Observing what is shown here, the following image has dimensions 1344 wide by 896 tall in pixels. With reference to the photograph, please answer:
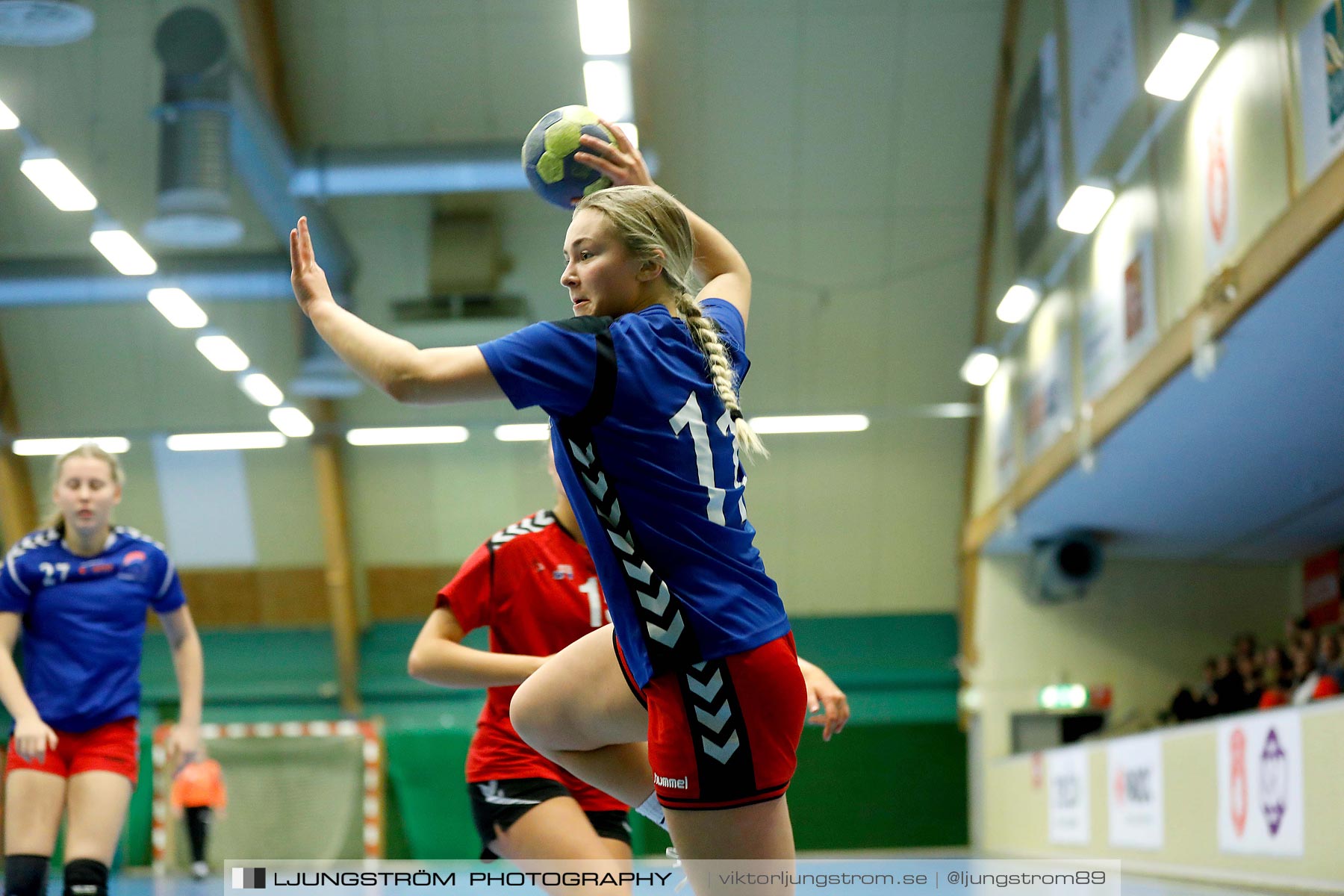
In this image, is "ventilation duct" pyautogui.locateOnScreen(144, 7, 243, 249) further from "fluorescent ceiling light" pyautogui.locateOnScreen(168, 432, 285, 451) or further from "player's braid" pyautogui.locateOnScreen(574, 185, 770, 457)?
"player's braid" pyautogui.locateOnScreen(574, 185, 770, 457)

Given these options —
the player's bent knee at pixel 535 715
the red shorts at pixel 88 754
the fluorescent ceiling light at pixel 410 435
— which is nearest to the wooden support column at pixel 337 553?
the fluorescent ceiling light at pixel 410 435

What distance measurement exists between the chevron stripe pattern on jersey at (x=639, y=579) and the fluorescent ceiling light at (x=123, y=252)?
14.9 metres

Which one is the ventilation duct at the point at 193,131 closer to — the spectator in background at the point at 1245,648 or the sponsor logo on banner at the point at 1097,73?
the sponsor logo on banner at the point at 1097,73

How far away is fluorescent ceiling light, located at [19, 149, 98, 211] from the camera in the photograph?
15.1 meters

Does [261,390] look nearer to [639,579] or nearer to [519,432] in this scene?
[519,432]

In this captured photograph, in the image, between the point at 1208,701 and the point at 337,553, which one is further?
the point at 337,553

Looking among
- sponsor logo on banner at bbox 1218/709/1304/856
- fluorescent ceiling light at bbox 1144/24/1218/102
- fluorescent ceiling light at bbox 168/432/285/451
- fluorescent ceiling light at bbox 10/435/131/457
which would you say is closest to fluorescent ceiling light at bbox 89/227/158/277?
fluorescent ceiling light at bbox 168/432/285/451

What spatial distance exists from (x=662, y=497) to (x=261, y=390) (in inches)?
633

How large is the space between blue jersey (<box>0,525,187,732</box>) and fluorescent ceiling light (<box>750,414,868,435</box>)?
13.6 metres

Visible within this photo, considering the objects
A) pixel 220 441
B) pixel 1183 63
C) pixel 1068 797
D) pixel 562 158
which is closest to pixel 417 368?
pixel 562 158

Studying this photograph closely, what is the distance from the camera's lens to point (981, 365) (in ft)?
55.2

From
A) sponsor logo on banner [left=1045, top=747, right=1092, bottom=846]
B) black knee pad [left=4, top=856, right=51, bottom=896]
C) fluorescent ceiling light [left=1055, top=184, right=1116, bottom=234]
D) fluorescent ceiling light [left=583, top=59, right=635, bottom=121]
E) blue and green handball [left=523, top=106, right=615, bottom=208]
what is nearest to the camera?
blue and green handball [left=523, top=106, right=615, bottom=208]

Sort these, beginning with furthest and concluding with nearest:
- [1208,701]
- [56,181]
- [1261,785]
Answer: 1. [1208,701]
2. [56,181]
3. [1261,785]

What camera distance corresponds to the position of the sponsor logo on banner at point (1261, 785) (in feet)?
31.4
